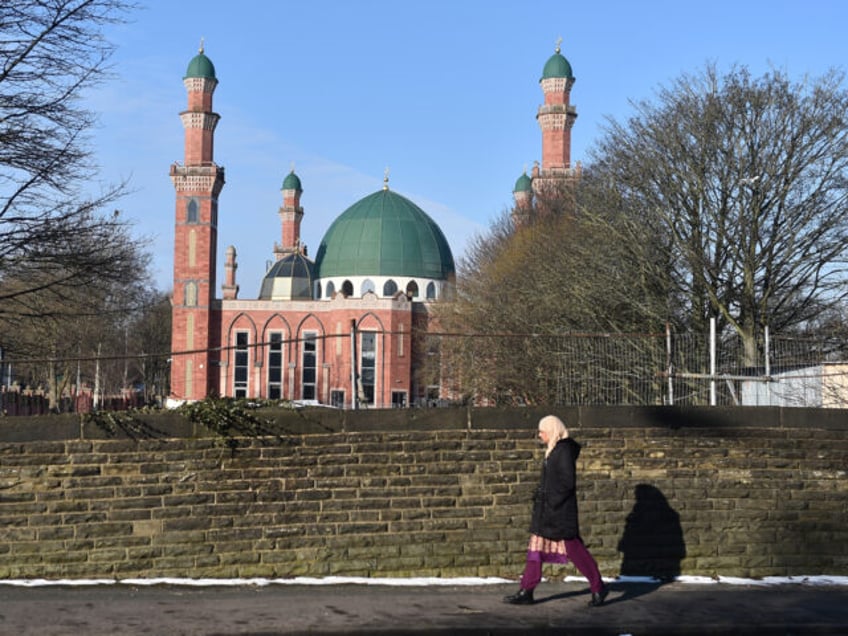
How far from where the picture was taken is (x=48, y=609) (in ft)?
30.4

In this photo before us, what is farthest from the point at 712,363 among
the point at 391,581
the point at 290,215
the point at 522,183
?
the point at 290,215

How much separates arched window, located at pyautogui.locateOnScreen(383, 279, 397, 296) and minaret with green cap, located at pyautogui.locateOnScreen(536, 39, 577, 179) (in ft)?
65.3

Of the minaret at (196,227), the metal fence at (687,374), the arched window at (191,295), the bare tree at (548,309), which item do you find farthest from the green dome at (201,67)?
the metal fence at (687,374)

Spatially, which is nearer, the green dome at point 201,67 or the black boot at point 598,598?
the black boot at point 598,598

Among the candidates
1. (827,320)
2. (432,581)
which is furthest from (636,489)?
(827,320)

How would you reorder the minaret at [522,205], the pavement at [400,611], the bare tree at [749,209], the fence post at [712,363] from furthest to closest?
the minaret at [522,205], the bare tree at [749,209], the fence post at [712,363], the pavement at [400,611]

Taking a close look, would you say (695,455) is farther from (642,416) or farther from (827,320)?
(827,320)

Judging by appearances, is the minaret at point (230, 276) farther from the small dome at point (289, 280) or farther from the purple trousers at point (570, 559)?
the purple trousers at point (570, 559)

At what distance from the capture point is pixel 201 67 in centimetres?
7044

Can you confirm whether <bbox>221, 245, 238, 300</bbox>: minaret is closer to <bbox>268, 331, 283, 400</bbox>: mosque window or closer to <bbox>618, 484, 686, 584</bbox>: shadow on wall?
<bbox>268, 331, 283, 400</bbox>: mosque window

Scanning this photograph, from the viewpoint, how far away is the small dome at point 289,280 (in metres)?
80.9

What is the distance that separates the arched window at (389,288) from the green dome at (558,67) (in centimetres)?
2216

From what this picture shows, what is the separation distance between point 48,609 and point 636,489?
650cm

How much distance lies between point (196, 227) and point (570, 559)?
6424 cm
